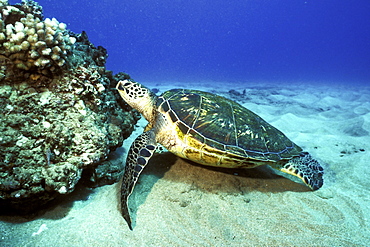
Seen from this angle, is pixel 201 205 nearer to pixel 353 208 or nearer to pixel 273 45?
pixel 353 208

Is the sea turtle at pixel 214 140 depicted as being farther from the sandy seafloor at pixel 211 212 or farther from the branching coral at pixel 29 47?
the branching coral at pixel 29 47

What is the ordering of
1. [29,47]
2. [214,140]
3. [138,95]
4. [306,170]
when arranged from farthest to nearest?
1. [138,95]
2. [306,170]
3. [214,140]
4. [29,47]

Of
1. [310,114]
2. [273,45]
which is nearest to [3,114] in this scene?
[310,114]

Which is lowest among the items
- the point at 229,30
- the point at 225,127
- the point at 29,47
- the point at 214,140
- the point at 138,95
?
the point at 214,140

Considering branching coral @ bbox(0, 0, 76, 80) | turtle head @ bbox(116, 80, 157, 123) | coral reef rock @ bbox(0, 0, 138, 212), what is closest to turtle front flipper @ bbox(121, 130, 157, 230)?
coral reef rock @ bbox(0, 0, 138, 212)

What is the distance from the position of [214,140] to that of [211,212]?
3.22ft

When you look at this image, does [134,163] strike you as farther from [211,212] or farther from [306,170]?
[306,170]

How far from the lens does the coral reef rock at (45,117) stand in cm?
192

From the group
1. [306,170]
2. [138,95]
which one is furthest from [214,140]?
[138,95]

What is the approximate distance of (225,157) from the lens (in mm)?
2688

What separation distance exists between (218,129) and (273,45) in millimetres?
126840

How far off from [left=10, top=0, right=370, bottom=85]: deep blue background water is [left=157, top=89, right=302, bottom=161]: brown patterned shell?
8567 cm

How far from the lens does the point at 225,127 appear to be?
2.91m

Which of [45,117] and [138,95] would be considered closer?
[45,117]
